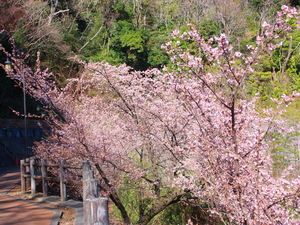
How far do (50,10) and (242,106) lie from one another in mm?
23665

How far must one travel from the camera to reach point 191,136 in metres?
6.18

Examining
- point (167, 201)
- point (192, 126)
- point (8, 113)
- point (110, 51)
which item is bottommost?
point (167, 201)

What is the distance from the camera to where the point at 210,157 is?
442 cm

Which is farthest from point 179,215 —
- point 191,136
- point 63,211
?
point 63,211

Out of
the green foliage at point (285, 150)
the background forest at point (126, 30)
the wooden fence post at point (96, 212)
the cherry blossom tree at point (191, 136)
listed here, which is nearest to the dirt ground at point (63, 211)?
the cherry blossom tree at point (191, 136)

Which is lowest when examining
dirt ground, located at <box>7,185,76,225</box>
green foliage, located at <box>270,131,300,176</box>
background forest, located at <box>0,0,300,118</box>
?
dirt ground, located at <box>7,185,76,225</box>

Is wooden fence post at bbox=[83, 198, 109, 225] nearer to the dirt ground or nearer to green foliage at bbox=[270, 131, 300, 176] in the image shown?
the dirt ground

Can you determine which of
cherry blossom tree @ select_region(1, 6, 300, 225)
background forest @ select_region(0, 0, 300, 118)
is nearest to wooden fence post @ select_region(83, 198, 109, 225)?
cherry blossom tree @ select_region(1, 6, 300, 225)

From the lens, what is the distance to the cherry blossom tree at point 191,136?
150 inches

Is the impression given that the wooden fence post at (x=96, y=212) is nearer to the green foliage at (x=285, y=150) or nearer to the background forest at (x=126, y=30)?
the green foliage at (x=285, y=150)

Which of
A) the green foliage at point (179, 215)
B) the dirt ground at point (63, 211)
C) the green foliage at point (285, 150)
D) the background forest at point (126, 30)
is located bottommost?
the green foliage at point (179, 215)

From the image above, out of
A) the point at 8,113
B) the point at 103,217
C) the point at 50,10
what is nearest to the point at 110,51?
the point at 50,10

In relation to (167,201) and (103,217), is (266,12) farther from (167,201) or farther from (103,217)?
(103,217)

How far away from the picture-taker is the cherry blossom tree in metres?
3.80
